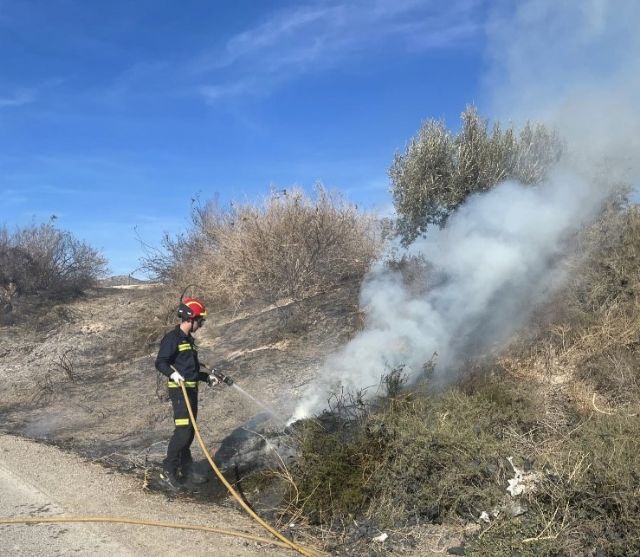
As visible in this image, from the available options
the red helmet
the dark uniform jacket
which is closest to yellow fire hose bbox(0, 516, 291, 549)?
the dark uniform jacket

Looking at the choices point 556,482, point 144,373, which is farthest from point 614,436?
point 144,373

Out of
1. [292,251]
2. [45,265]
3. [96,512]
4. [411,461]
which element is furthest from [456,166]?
[45,265]

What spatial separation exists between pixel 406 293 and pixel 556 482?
441 cm

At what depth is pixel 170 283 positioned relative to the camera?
17.4 metres

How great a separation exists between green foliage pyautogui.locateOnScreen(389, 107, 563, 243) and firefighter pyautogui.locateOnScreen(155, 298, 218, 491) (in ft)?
17.3

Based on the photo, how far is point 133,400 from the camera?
32.1 feet

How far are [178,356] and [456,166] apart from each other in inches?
268

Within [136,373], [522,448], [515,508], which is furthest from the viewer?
[136,373]

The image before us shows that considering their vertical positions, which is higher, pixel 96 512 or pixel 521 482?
pixel 521 482

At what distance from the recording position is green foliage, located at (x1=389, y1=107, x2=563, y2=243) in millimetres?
10375

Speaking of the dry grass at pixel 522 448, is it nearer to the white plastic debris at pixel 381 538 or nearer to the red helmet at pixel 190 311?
the white plastic debris at pixel 381 538

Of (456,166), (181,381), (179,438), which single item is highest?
(456,166)

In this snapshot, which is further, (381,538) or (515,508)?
(381,538)

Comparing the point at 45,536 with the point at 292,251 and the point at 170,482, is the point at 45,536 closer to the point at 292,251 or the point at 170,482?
the point at 170,482
